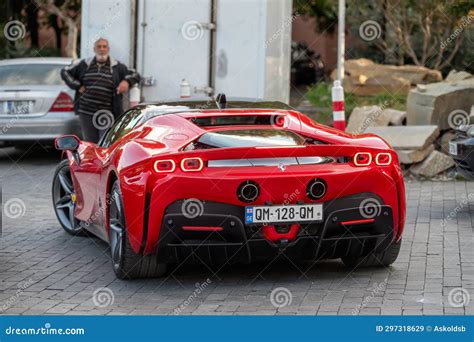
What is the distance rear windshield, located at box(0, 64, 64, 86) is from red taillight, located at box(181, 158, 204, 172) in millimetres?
9667

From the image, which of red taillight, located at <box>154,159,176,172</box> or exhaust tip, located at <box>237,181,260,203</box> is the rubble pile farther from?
red taillight, located at <box>154,159,176,172</box>

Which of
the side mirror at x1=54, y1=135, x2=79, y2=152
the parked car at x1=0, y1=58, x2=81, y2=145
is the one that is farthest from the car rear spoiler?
the parked car at x1=0, y1=58, x2=81, y2=145

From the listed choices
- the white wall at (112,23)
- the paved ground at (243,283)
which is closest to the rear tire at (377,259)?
the paved ground at (243,283)

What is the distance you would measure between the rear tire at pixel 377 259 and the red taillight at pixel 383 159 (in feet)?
2.43

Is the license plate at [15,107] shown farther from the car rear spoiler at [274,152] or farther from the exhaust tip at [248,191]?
the exhaust tip at [248,191]

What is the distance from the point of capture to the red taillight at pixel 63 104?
16.5m

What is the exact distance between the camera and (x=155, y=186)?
297 inches

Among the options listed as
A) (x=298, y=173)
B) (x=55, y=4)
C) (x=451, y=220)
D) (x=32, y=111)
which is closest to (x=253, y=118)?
(x=298, y=173)

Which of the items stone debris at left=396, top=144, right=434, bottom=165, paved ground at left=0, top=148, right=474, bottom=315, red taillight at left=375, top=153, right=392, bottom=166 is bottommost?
paved ground at left=0, top=148, right=474, bottom=315

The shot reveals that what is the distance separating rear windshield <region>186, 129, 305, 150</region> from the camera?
774 centimetres

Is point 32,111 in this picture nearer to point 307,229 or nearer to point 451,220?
point 451,220

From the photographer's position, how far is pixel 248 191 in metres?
7.56

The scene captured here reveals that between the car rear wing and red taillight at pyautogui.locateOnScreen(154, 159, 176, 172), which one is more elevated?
the car rear wing

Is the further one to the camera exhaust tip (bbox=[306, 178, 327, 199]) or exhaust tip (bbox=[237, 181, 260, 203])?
exhaust tip (bbox=[306, 178, 327, 199])
